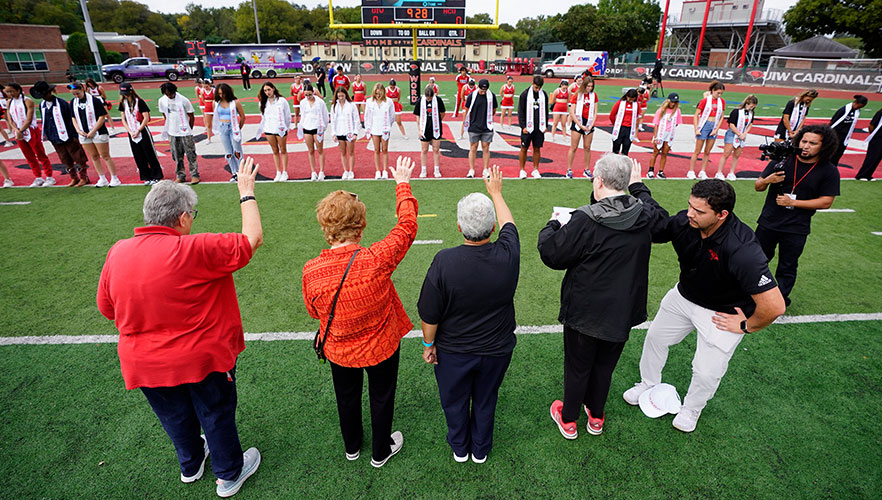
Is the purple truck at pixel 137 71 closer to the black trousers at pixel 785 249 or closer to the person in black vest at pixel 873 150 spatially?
the black trousers at pixel 785 249

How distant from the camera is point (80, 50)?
41.3m

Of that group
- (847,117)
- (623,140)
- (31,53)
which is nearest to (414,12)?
(623,140)

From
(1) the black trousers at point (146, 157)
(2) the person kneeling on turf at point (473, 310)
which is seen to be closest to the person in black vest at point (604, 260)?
(2) the person kneeling on turf at point (473, 310)

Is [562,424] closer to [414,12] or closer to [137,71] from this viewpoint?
[414,12]

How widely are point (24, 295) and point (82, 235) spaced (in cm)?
195

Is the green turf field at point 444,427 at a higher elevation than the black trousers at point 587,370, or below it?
below

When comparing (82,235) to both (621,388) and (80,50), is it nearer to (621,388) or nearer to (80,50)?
(621,388)

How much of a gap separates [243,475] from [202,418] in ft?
1.97

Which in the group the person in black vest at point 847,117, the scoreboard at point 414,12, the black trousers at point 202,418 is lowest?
the black trousers at point 202,418

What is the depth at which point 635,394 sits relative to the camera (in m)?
3.61

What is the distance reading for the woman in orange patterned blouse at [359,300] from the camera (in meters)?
2.33

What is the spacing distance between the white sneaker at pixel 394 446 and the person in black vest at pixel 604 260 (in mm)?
1387

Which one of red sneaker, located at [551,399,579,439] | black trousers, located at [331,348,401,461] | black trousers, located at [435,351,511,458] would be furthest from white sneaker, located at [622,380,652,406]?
black trousers, located at [331,348,401,461]

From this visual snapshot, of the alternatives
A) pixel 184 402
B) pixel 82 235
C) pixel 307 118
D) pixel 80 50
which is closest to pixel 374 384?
pixel 184 402
